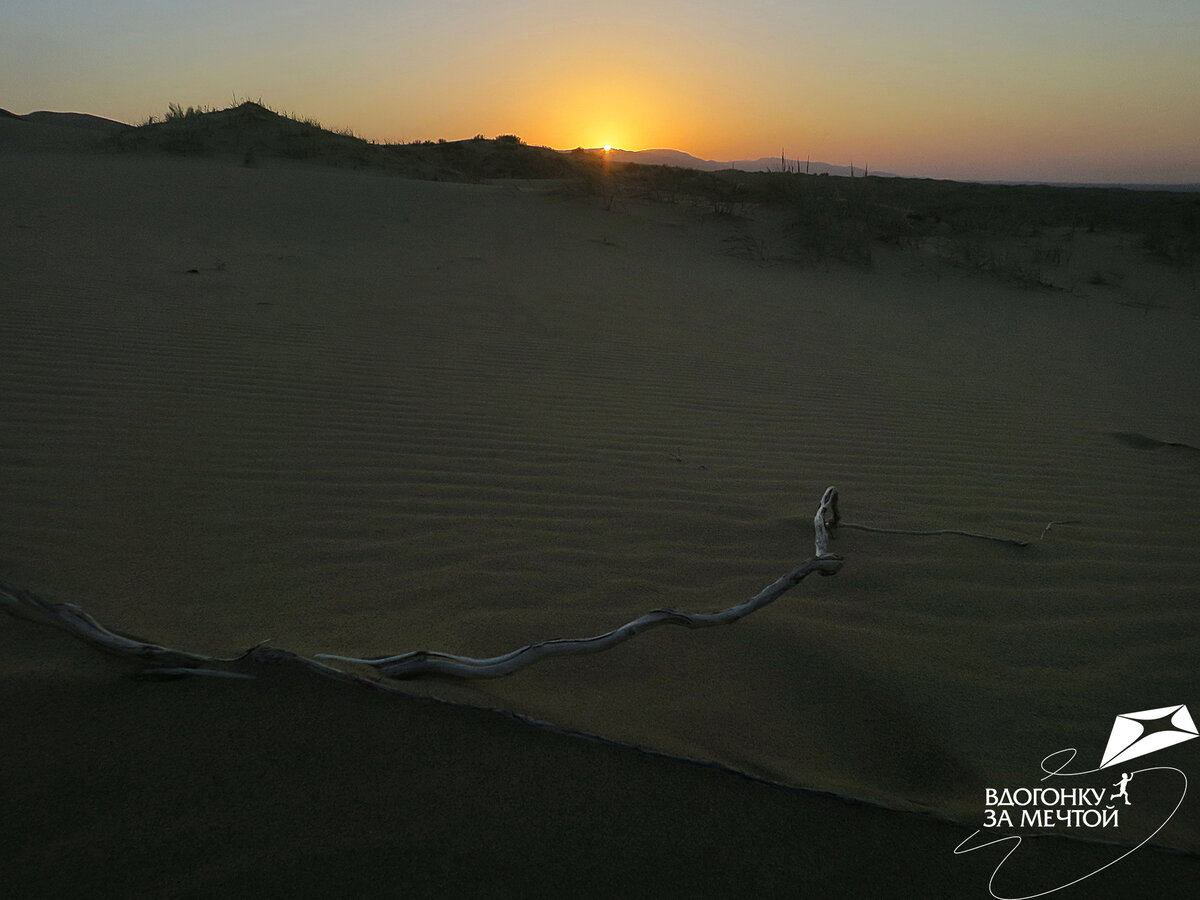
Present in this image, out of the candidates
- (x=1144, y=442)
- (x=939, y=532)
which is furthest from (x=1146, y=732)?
(x=1144, y=442)

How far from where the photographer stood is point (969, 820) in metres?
1.52

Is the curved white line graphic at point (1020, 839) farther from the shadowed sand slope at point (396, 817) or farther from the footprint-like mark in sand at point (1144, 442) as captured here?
the footprint-like mark in sand at point (1144, 442)

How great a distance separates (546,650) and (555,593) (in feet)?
1.74

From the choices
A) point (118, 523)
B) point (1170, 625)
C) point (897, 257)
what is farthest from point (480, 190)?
point (1170, 625)

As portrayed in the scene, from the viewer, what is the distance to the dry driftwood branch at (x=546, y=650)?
1.81 m

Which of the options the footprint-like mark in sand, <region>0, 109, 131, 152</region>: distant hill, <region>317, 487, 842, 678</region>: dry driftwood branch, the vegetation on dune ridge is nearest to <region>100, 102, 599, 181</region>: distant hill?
the vegetation on dune ridge

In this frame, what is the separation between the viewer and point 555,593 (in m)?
2.45

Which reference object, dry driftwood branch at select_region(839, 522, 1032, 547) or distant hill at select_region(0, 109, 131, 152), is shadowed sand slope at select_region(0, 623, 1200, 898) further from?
distant hill at select_region(0, 109, 131, 152)

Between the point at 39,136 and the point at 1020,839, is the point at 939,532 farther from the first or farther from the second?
the point at 39,136

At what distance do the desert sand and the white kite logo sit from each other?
51 millimetres

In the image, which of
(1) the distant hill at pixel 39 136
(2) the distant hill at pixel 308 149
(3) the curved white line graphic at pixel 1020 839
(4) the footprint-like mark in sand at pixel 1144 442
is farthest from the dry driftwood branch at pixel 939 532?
(1) the distant hill at pixel 39 136

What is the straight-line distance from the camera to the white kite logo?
181 cm

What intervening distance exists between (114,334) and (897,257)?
37.2ft

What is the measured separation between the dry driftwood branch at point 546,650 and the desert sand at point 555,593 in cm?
5
